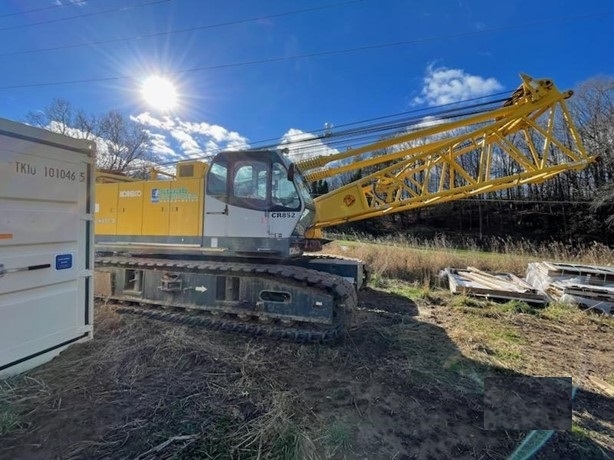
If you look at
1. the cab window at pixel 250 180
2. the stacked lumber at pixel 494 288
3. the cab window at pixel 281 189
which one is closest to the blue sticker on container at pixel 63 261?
the cab window at pixel 250 180

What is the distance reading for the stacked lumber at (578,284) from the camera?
6.89 meters

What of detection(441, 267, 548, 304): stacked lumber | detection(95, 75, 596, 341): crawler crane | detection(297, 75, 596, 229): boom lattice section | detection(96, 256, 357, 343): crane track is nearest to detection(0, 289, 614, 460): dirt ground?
detection(96, 256, 357, 343): crane track

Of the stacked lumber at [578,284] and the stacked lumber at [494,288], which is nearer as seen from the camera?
the stacked lumber at [578,284]

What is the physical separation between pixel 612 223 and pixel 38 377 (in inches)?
1314

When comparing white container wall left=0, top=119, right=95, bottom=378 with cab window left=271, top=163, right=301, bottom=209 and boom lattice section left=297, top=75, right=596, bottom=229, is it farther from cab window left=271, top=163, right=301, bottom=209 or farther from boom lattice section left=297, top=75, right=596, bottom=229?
boom lattice section left=297, top=75, right=596, bottom=229

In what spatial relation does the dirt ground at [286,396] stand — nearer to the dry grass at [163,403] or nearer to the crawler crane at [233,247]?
the dry grass at [163,403]

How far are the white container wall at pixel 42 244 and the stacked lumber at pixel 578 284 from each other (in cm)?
848

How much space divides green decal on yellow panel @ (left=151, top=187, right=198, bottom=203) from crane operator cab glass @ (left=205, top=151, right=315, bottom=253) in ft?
1.41

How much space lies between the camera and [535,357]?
4.56m

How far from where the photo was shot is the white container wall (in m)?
2.85

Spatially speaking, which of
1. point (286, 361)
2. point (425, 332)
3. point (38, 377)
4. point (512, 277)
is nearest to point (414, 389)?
point (286, 361)

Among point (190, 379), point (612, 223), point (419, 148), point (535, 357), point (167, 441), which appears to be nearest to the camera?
point (167, 441)

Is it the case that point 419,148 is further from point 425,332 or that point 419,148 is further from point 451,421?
point 451,421

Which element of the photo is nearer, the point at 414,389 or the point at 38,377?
the point at 38,377
